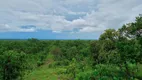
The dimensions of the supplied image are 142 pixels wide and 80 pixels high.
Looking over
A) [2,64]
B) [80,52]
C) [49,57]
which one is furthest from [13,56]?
[49,57]

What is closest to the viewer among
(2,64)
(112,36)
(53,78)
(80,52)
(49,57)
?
(2,64)

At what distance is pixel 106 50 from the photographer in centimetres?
2719

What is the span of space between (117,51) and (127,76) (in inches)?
187

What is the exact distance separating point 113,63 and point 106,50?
7.25ft

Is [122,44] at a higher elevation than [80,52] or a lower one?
higher

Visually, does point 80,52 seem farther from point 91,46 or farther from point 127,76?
point 127,76

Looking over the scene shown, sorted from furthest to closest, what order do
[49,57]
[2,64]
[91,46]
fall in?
[49,57] < [91,46] < [2,64]

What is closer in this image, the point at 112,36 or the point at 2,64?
the point at 2,64

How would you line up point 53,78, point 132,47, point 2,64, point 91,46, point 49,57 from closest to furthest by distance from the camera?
point 2,64
point 132,47
point 91,46
point 53,78
point 49,57

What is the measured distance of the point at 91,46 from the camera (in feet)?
119

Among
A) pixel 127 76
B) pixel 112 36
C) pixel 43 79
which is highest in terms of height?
pixel 112 36

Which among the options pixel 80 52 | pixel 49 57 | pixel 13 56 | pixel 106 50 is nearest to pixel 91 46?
pixel 106 50

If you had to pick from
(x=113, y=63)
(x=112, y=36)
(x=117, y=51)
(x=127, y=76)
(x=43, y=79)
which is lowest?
(x=43, y=79)

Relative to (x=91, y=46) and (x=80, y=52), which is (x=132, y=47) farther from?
(x=80, y=52)
